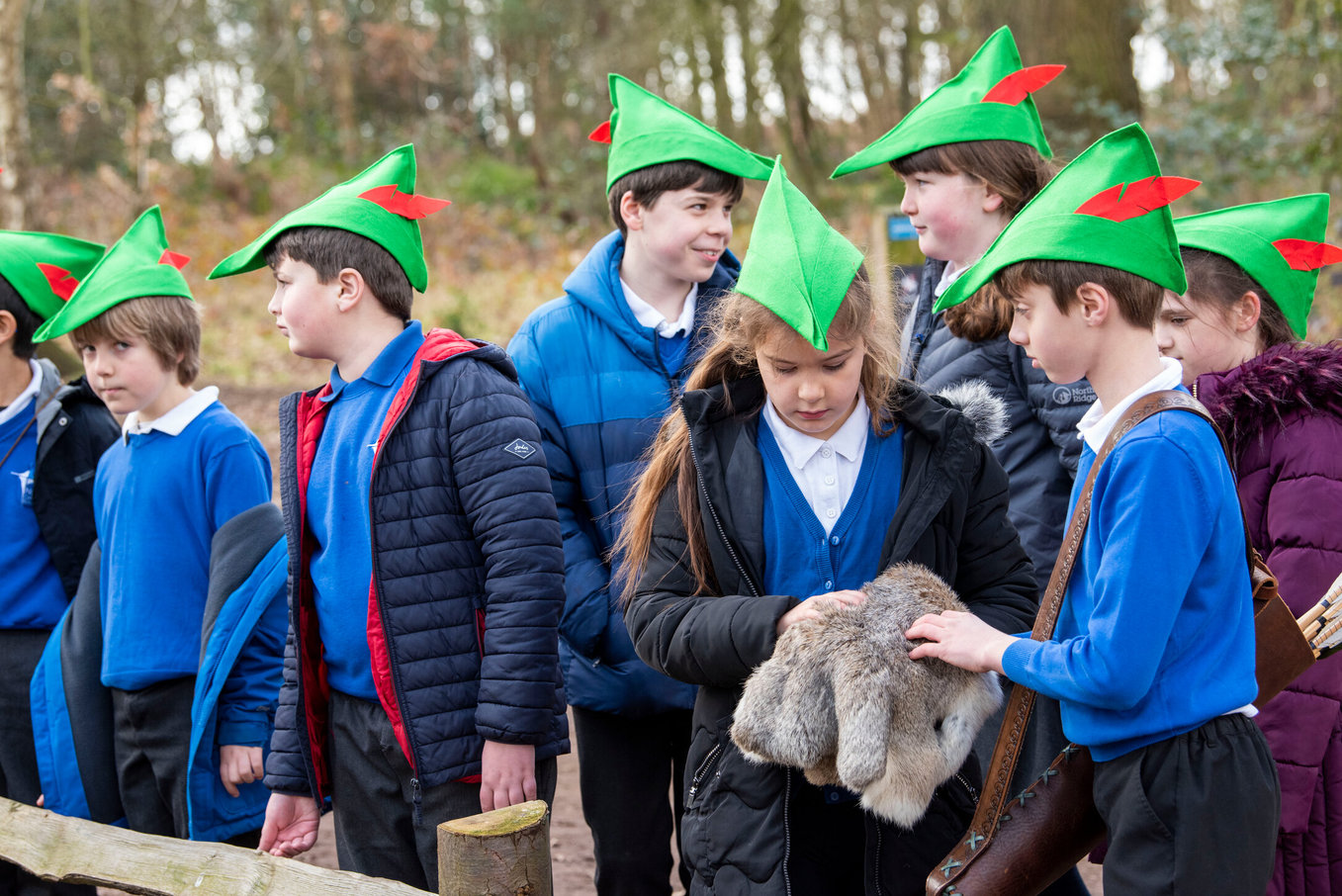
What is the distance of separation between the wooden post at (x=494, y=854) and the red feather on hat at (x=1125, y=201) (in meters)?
1.55

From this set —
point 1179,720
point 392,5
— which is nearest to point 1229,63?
point 1179,720

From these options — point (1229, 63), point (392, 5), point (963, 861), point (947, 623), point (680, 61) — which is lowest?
point (963, 861)

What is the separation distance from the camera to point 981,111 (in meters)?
3.22

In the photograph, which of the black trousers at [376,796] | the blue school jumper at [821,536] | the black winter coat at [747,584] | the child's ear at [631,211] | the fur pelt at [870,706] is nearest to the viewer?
the fur pelt at [870,706]

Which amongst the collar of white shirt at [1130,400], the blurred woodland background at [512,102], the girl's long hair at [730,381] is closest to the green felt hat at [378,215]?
the girl's long hair at [730,381]

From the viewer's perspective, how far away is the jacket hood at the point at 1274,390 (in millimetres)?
2520

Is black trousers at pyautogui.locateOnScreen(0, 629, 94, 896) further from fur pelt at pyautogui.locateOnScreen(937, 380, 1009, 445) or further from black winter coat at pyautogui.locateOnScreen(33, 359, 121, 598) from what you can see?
fur pelt at pyautogui.locateOnScreen(937, 380, 1009, 445)

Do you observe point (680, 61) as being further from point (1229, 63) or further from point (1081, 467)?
point (1081, 467)

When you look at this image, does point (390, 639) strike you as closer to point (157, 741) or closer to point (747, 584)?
point (747, 584)

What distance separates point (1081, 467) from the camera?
228cm

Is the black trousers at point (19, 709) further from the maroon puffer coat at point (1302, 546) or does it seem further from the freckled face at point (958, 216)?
the maroon puffer coat at point (1302, 546)

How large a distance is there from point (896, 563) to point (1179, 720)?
0.56m

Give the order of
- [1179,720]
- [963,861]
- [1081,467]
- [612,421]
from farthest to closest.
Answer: [612,421]
[1081,467]
[963,861]
[1179,720]

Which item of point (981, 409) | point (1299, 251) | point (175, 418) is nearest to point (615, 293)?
point (981, 409)
